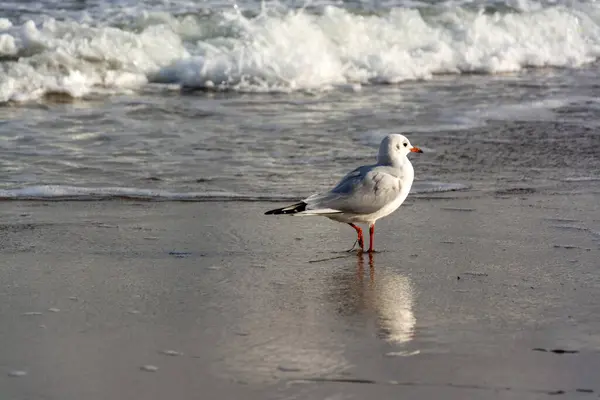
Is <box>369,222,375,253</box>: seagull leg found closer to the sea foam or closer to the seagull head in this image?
the seagull head

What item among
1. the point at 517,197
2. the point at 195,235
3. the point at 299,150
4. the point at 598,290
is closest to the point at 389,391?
the point at 598,290

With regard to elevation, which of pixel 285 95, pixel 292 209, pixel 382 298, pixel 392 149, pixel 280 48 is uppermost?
pixel 280 48

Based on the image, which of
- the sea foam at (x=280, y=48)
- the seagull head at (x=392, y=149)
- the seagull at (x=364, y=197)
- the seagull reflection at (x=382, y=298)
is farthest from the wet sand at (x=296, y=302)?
the sea foam at (x=280, y=48)

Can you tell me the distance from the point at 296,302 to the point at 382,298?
379 mm

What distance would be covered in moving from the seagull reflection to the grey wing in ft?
0.94

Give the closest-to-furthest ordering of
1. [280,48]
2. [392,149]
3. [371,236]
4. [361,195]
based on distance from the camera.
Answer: [361,195] → [371,236] → [392,149] → [280,48]

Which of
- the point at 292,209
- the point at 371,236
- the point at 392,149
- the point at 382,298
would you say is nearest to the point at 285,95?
the point at 392,149

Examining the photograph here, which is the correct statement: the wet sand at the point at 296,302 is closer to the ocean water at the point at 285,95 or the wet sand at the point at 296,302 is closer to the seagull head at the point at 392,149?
the seagull head at the point at 392,149

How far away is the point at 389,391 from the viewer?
3.66 m

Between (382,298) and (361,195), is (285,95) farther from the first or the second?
(382,298)

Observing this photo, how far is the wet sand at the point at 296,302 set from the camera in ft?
12.3

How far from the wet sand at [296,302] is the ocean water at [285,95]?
782 millimetres

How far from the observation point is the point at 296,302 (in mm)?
4715

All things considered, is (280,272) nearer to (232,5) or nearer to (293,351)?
(293,351)
